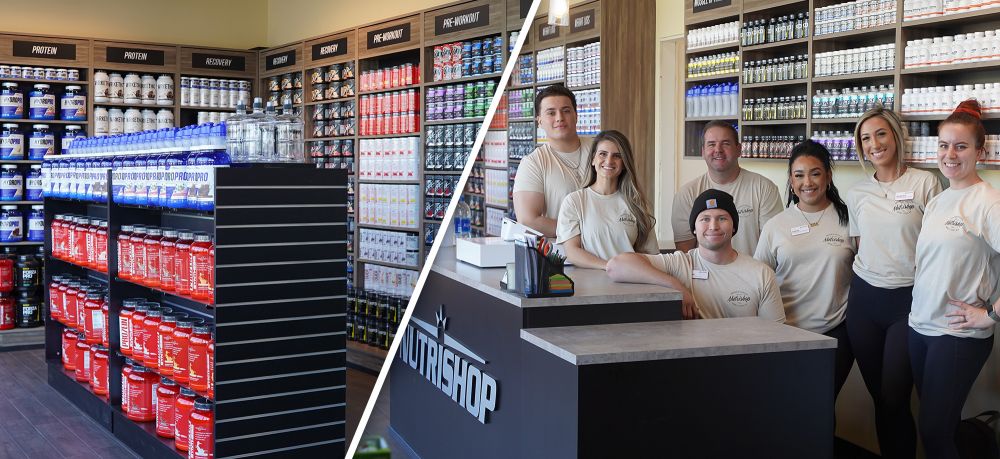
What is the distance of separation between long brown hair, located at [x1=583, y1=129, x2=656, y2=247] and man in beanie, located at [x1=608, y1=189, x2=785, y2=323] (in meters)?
0.25

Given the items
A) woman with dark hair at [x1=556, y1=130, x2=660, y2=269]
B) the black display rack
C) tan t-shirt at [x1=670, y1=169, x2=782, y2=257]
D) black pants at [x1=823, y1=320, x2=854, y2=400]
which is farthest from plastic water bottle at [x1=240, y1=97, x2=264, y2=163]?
black pants at [x1=823, y1=320, x2=854, y2=400]

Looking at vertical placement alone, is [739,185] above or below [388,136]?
below

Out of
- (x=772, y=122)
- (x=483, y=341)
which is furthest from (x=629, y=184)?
(x=772, y=122)

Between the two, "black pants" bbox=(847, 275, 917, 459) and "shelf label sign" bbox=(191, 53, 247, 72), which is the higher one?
"shelf label sign" bbox=(191, 53, 247, 72)

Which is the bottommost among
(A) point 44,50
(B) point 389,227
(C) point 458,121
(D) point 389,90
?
(B) point 389,227

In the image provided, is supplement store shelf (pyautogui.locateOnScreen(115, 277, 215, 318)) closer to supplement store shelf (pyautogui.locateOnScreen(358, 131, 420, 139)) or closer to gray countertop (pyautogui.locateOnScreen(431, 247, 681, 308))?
gray countertop (pyautogui.locateOnScreen(431, 247, 681, 308))

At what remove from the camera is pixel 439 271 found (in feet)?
6.82

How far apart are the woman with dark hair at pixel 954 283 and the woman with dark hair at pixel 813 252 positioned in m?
0.33

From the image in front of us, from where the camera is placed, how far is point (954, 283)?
2924 millimetres

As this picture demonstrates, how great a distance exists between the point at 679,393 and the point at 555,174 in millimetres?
1065

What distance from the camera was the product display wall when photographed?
4.36m

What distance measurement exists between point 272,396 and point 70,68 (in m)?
5.24

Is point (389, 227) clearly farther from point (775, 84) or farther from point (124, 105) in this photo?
point (775, 84)

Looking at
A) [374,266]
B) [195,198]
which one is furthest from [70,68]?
[195,198]
